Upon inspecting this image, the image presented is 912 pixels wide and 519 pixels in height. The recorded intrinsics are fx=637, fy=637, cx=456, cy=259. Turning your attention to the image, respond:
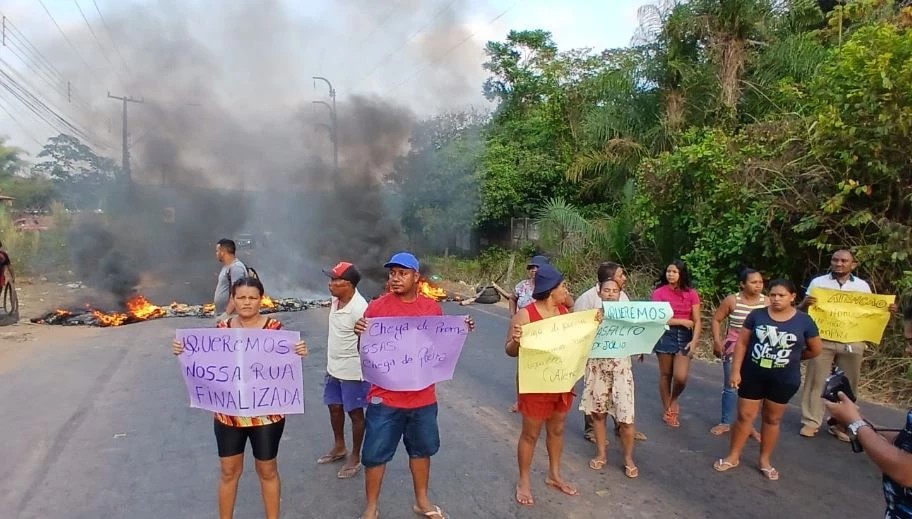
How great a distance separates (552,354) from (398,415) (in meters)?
0.94

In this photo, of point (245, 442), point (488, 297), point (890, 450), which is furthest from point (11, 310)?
point (890, 450)

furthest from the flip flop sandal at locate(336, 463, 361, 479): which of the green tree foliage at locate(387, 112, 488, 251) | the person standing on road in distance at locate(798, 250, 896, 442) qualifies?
the green tree foliage at locate(387, 112, 488, 251)

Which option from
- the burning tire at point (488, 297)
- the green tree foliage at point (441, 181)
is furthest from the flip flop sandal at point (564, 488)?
the green tree foliage at point (441, 181)

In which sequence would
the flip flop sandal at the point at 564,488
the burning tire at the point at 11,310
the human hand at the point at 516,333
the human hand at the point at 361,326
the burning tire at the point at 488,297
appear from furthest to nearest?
the burning tire at the point at 488,297
the burning tire at the point at 11,310
the flip flop sandal at the point at 564,488
the human hand at the point at 516,333
the human hand at the point at 361,326

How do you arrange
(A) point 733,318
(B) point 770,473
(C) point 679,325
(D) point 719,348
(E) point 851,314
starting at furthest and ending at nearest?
(C) point 679,325 < (D) point 719,348 < (A) point 733,318 < (E) point 851,314 < (B) point 770,473

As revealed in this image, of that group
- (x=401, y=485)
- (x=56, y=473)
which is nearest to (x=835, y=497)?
(x=401, y=485)

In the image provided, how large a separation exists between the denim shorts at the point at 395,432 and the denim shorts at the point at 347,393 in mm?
748

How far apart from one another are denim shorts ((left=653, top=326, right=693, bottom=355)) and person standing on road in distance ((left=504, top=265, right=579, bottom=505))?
1.81 meters

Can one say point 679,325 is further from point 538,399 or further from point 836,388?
point 836,388

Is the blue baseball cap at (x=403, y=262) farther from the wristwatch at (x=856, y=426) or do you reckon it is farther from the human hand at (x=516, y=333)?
the wristwatch at (x=856, y=426)

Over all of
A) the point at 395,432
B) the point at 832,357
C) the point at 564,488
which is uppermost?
the point at 832,357

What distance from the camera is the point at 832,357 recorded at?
5.11 metres

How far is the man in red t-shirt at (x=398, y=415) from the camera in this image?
3.42 meters

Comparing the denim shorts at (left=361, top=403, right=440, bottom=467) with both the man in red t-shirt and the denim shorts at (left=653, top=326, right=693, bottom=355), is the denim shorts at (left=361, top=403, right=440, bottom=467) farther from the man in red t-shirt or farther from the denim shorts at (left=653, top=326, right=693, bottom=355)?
the denim shorts at (left=653, top=326, right=693, bottom=355)
